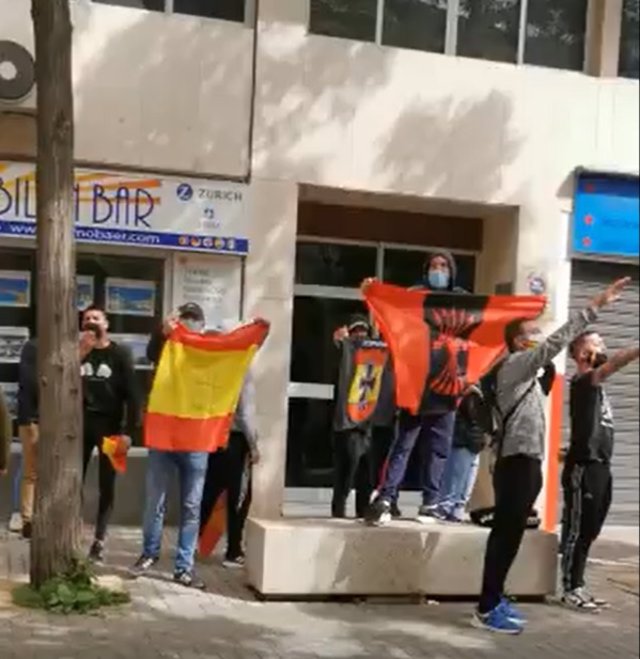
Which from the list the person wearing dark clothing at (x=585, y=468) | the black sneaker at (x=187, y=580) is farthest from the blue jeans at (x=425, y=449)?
the black sneaker at (x=187, y=580)

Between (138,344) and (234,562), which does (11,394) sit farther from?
(234,562)

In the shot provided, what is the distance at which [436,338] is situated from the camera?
7.57 metres

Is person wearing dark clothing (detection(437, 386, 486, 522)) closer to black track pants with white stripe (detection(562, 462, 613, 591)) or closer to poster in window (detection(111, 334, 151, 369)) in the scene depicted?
black track pants with white stripe (detection(562, 462, 613, 591))

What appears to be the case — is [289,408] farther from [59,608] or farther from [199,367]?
[59,608]

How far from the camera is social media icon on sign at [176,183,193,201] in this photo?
31.1 ft

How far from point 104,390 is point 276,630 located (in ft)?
7.10

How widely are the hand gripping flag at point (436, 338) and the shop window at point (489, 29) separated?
374 cm

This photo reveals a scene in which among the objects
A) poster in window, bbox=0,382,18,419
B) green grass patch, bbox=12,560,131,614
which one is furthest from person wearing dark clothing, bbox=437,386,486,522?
poster in window, bbox=0,382,18,419

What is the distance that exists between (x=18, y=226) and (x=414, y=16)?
163 inches

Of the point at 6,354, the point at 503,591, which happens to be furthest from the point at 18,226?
the point at 503,591

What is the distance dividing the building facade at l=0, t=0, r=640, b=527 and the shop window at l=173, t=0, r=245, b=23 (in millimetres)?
19

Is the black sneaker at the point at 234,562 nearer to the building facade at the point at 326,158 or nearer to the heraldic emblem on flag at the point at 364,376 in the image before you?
the heraldic emblem on flag at the point at 364,376

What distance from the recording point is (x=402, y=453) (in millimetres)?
7547

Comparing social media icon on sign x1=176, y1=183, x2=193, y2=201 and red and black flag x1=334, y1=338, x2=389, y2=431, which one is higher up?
social media icon on sign x1=176, y1=183, x2=193, y2=201
